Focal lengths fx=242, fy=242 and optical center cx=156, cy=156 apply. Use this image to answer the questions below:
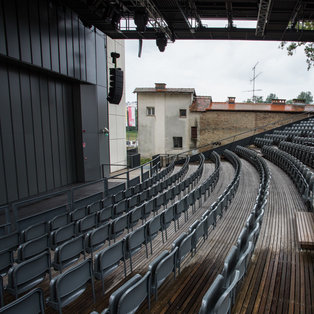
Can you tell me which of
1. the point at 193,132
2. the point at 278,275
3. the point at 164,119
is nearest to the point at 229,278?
the point at 278,275

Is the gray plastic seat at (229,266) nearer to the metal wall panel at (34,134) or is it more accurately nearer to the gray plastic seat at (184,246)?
the gray plastic seat at (184,246)

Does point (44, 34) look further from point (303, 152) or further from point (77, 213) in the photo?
point (303, 152)

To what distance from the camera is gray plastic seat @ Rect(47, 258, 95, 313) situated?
94.5 inches

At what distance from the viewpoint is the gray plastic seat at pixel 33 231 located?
3867 millimetres

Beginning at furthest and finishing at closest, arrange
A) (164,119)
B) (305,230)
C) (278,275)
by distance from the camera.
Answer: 1. (164,119)
2. (305,230)
3. (278,275)

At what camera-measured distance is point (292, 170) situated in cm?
789

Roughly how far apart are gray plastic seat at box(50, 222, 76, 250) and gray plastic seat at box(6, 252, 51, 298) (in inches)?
30.7

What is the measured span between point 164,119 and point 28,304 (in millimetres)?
18214

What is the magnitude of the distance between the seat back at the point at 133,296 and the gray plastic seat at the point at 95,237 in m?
1.45

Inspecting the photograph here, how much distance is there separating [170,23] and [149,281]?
852 cm

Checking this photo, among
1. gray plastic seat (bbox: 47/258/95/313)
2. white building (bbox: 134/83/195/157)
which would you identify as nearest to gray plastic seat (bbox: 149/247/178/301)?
gray plastic seat (bbox: 47/258/95/313)

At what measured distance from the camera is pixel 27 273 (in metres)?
2.82

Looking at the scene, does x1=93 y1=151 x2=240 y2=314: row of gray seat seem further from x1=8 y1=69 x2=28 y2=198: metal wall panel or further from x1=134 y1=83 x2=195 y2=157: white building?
x1=134 y1=83 x2=195 y2=157: white building

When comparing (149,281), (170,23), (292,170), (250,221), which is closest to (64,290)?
(149,281)
